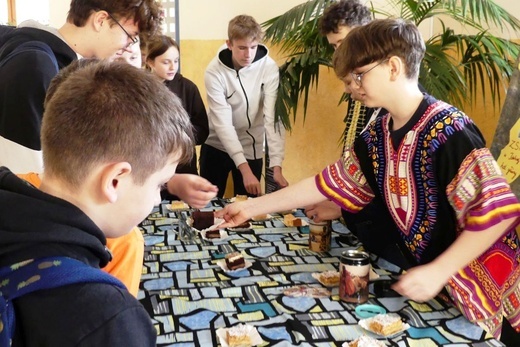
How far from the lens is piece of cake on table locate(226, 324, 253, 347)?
3.86ft

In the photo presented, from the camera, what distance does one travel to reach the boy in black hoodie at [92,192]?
2.22ft

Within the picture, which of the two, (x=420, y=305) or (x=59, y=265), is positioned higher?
(x=59, y=265)

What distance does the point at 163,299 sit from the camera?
4.66 feet

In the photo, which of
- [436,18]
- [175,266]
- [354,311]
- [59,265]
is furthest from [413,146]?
[436,18]

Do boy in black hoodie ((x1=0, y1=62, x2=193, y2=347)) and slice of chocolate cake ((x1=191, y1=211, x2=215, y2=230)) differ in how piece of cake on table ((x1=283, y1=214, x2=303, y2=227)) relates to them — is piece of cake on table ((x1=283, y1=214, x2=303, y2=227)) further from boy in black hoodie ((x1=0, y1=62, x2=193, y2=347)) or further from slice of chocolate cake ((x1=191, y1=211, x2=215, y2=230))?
boy in black hoodie ((x1=0, y1=62, x2=193, y2=347))

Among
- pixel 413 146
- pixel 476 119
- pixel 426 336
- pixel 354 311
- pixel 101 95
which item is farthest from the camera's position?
pixel 476 119

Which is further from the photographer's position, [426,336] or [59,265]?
[426,336]

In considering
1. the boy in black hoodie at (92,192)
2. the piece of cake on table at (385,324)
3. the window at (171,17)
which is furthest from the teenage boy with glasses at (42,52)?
the window at (171,17)

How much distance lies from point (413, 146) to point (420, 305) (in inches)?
17.2

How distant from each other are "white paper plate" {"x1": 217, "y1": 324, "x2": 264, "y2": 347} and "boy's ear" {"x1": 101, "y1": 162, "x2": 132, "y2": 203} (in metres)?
0.53

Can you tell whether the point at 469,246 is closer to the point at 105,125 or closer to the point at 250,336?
the point at 250,336

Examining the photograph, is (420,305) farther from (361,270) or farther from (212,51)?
(212,51)

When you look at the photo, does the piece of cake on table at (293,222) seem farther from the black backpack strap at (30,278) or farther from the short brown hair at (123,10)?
the black backpack strap at (30,278)

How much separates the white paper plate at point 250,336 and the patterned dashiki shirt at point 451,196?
53cm
